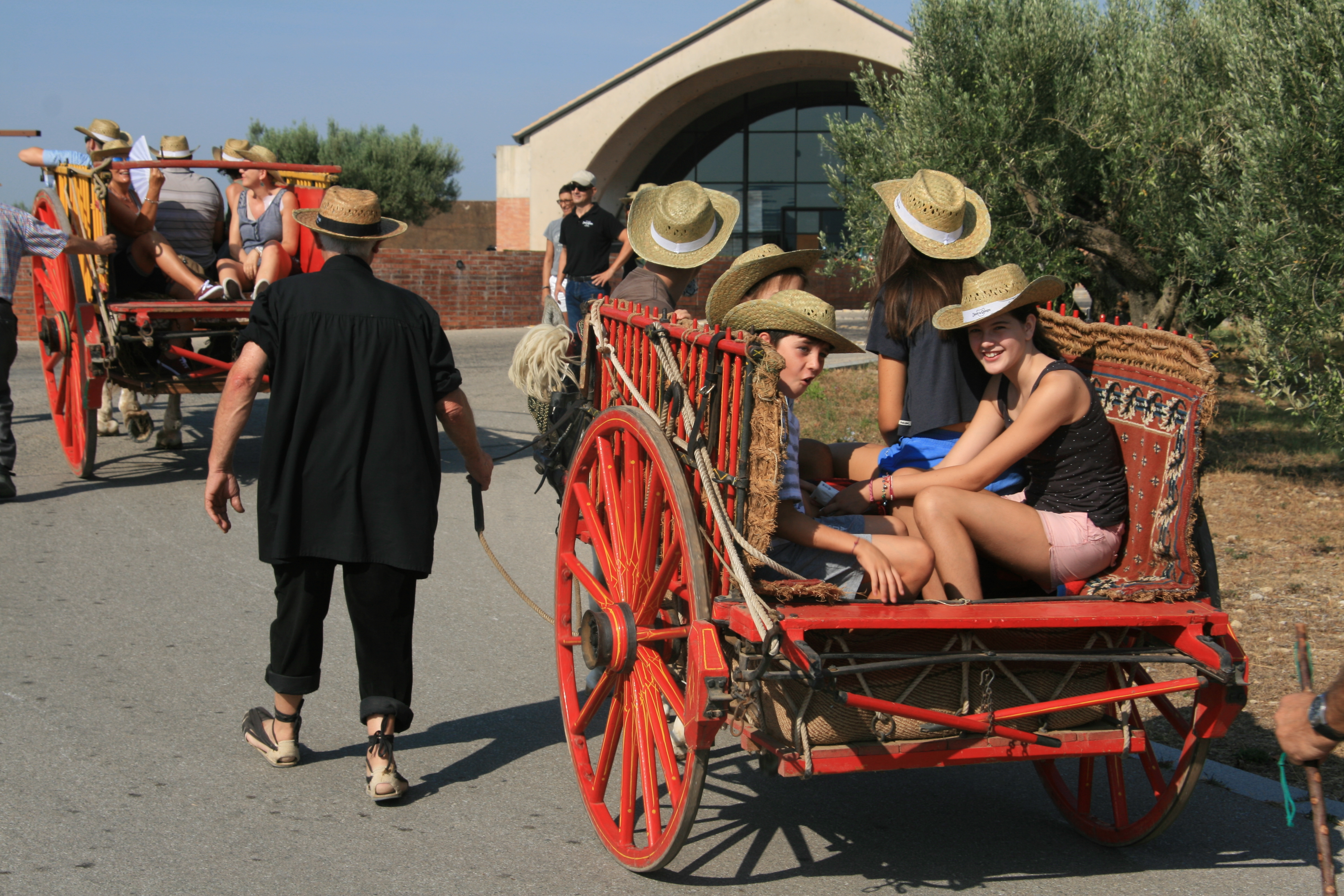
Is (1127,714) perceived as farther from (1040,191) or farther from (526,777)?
(1040,191)

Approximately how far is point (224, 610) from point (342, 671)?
1078mm

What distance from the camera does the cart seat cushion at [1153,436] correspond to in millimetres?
3115

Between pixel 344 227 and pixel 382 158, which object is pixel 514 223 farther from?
pixel 344 227

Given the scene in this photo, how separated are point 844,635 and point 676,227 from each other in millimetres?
2487

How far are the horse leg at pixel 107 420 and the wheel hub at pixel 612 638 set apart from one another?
7931mm

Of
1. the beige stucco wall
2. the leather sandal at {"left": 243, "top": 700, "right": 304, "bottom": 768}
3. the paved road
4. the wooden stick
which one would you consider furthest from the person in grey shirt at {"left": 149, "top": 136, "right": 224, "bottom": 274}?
the beige stucco wall

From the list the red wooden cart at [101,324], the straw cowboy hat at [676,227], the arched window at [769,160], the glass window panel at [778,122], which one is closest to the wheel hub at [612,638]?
the straw cowboy hat at [676,227]

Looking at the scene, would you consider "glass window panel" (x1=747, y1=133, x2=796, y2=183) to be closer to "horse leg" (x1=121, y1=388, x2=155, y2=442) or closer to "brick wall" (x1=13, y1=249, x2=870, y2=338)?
"brick wall" (x1=13, y1=249, x2=870, y2=338)

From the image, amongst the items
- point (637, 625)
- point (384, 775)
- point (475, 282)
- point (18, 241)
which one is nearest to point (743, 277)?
point (637, 625)

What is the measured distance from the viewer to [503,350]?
18.4m

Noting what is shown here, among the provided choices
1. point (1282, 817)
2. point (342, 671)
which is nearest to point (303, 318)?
point (342, 671)

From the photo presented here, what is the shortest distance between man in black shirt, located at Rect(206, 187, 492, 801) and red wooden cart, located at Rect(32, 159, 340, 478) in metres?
4.40

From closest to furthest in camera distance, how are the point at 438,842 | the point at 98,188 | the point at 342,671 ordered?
the point at 438,842
the point at 342,671
the point at 98,188

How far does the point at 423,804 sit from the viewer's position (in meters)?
3.81
